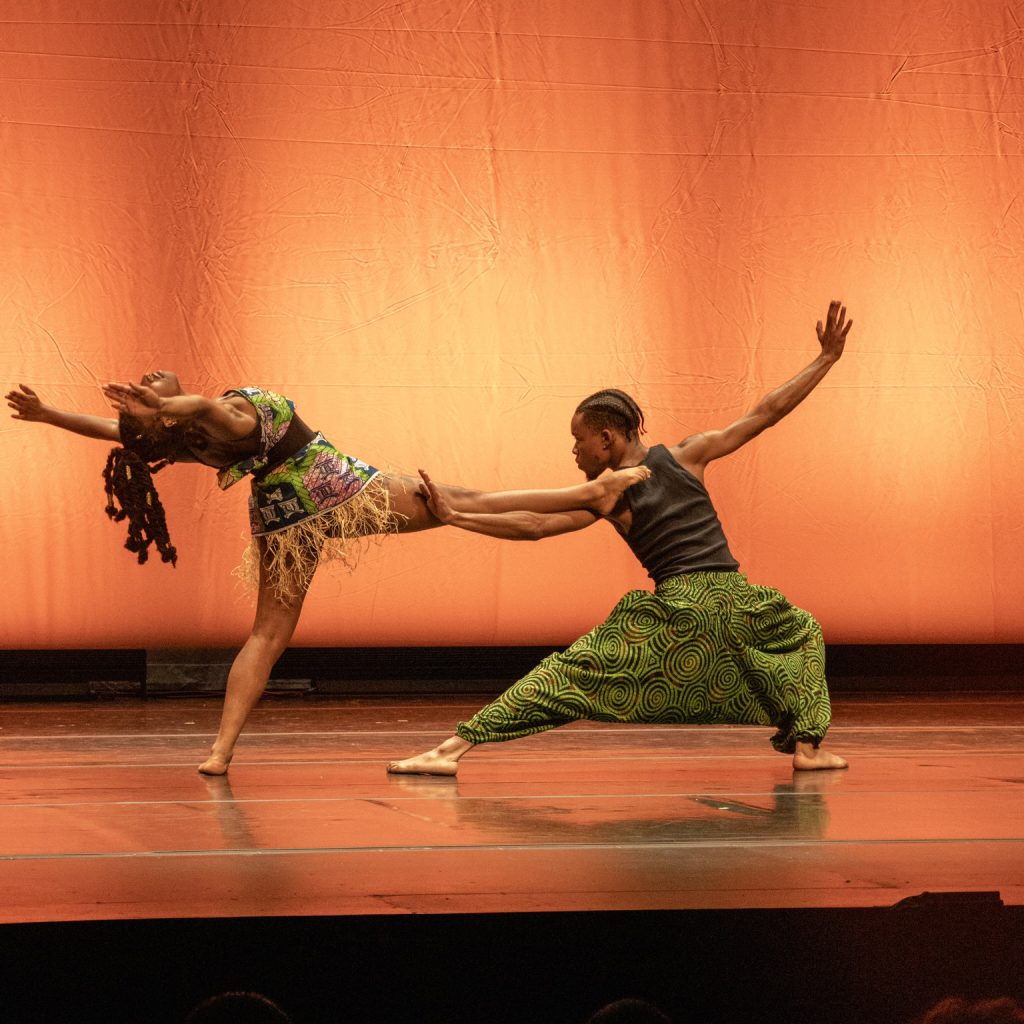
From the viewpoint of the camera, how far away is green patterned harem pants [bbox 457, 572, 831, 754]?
338 centimetres

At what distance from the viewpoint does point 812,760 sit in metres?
3.62

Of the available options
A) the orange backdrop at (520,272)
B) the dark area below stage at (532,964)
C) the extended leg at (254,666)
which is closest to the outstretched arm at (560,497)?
the extended leg at (254,666)

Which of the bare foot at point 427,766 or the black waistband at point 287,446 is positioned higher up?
the black waistband at point 287,446

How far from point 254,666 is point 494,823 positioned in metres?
0.95

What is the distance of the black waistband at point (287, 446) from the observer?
3.45 metres

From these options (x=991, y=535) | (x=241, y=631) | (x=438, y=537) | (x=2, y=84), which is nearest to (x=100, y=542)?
(x=241, y=631)

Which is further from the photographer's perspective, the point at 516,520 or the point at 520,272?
A: the point at 520,272

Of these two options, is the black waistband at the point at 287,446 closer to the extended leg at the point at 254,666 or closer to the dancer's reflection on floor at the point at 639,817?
the extended leg at the point at 254,666

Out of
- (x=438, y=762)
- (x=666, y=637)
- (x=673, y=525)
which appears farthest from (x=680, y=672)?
(x=438, y=762)

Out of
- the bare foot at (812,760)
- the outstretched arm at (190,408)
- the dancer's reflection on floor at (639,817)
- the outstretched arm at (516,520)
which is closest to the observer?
the dancer's reflection on floor at (639,817)

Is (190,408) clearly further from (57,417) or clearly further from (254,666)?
(254,666)

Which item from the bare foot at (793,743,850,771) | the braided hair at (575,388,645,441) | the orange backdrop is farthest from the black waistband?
the orange backdrop

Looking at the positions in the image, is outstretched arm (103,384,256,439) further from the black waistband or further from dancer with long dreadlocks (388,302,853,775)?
dancer with long dreadlocks (388,302,853,775)

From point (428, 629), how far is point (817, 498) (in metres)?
1.64
